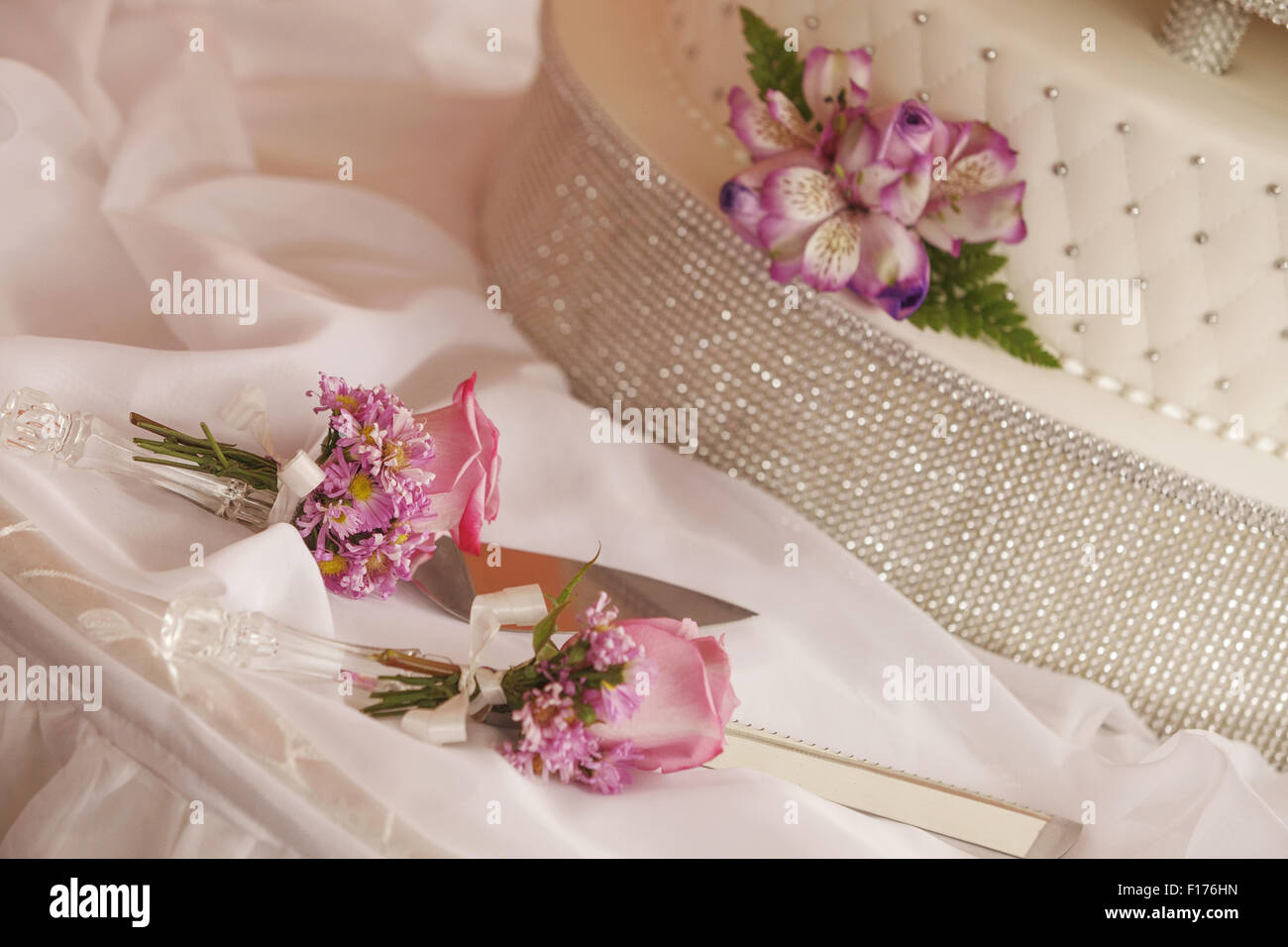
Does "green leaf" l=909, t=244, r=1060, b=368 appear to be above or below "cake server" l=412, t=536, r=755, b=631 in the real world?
above

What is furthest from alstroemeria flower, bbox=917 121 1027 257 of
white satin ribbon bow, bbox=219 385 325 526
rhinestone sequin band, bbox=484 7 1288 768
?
white satin ribbon bow, bbox=219 385 325 526

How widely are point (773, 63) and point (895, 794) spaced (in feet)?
1.96

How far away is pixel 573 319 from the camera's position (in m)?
1.11

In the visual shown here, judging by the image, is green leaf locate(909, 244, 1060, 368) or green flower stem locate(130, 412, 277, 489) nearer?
green flower stem locate(130, 412, 277, 489)

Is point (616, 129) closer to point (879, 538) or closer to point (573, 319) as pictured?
point (573, 319)

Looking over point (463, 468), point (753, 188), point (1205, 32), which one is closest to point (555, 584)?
point (463, 468)

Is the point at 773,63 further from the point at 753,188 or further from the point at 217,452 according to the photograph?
the point at 217,452

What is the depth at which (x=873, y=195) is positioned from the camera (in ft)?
2.85

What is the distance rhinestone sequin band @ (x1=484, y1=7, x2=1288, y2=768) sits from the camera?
916 mm

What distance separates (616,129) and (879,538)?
451mm

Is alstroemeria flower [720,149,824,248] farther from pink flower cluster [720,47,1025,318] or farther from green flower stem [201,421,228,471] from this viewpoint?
green flower stem [201,421,228,471]

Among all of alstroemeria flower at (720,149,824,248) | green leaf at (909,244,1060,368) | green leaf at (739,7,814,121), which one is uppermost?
green leaf at (739,7,814,121)

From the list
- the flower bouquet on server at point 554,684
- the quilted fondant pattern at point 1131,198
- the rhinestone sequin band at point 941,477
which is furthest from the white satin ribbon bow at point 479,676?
the quilted fondant pattern at point 1131,198

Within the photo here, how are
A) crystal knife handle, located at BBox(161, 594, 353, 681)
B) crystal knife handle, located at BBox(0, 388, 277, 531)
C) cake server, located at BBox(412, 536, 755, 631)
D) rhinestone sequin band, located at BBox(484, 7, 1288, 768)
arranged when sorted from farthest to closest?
rhinestone sequin band, located at BBox(484, 7, 1288, 768)
cake server, located at BBox(412, 536, 755, 631)
crystal knife handle, located at BBox(0, 388, 277, 531)
crystal knife handle, located at BBox(161, 594, 353, 681)
